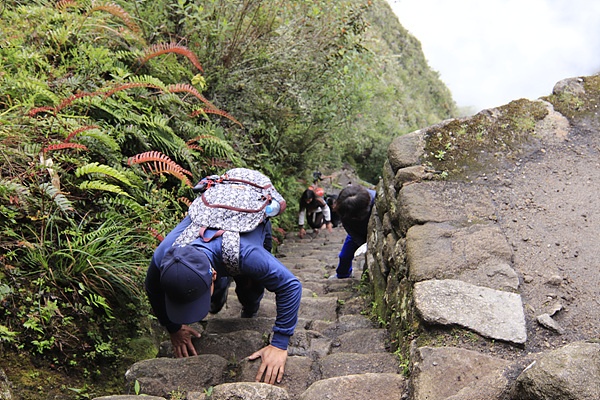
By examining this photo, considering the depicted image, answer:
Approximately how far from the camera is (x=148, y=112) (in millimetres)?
4695

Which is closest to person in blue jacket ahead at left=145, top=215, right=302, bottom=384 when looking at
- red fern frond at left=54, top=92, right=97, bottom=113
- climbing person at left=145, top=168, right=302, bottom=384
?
climbing person at left=145, top=168, right=302, bottom=384

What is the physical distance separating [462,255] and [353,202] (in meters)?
1.70

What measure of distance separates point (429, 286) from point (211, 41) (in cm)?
463

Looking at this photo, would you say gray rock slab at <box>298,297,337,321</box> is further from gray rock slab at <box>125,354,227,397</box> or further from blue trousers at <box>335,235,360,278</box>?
gray rock slab at <box>125,354,227,397</box>

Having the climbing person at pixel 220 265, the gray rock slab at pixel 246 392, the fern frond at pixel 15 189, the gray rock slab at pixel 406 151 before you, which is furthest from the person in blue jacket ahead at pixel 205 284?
the gray rock slab at pixel 406 151

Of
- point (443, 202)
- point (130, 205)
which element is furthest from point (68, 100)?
point (443, 202)

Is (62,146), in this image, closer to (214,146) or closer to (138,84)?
(138,84)

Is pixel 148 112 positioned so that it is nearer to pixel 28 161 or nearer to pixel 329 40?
pixel 28 161

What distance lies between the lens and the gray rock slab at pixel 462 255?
280cm

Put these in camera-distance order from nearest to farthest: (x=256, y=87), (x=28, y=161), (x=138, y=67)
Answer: (x=28, y=161) → (x=138, y=67) → (x=256, y=87)

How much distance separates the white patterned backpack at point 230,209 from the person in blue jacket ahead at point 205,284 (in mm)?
42

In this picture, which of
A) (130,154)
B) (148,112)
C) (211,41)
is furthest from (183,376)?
(211,41)

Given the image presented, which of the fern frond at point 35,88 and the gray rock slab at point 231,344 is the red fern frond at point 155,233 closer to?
the gray rock slab at point 231,344

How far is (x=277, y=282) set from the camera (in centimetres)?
259
